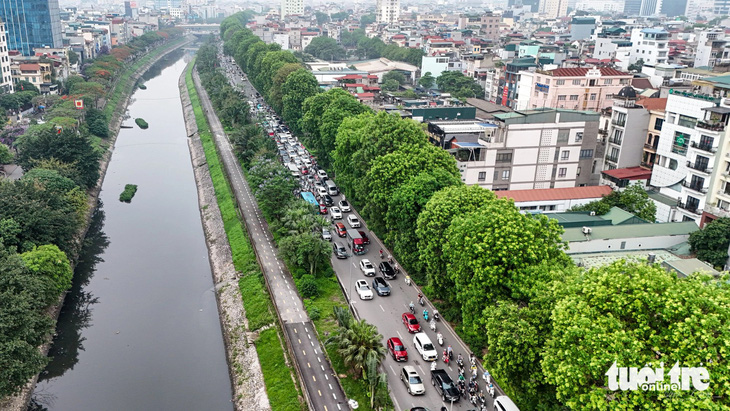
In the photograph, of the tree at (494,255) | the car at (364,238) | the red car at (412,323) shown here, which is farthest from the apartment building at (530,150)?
the tree at (494,255)

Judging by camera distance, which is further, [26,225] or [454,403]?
→ [26,225]

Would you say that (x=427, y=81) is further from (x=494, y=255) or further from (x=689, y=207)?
(x=494, y=255)

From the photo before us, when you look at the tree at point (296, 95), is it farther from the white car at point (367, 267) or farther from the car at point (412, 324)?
the car at point (412, 324)

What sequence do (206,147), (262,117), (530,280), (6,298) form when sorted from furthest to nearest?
(262,117) < (206,147) < (6,298) < (530,280)

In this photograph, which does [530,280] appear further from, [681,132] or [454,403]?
[681,132]

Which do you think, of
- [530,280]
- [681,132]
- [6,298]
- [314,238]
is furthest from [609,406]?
[681,132]

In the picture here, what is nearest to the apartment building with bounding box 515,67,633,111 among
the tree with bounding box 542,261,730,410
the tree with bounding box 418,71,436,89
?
the tree with bounding box 418,71,436,89

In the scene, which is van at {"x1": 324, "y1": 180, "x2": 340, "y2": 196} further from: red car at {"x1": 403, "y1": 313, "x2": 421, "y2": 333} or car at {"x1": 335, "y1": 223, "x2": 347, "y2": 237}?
red car at {"x1": 403, "y1": 313, "x2": 421, "y2": 333}
